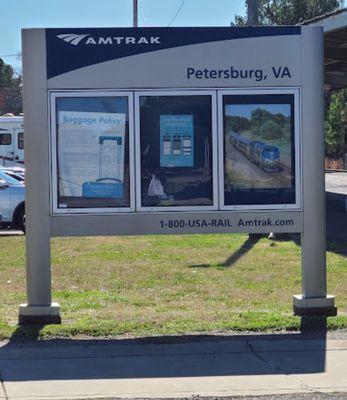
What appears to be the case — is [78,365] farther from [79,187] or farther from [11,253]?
[11,253]

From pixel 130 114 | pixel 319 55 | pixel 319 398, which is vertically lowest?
pixel 319 398

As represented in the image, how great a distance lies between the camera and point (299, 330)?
830 cm

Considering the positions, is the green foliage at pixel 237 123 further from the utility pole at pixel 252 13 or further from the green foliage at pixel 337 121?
the green foliage at pixel 337 121

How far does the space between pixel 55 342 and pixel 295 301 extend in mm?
2839

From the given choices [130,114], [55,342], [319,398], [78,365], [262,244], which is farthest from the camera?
[262,244]

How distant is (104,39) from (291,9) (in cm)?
5815

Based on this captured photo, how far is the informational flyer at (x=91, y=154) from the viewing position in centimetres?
858

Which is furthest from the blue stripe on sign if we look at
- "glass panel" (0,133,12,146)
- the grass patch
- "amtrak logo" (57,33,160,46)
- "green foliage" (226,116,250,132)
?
"glass panel" (0,133,12,146)

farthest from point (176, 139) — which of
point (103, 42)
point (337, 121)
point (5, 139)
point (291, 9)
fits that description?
point (291, 9)

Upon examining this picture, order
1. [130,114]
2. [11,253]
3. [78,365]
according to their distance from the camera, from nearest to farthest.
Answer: [78,365], [130,114], [11,253]

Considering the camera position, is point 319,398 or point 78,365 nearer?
point 319,398

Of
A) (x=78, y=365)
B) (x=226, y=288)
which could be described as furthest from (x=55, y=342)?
(x=226, y=288)

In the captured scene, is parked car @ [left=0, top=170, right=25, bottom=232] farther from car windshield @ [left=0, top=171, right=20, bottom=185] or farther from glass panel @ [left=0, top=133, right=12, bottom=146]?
glass panel @ [left=0, top=133, right=12, bottom=146]

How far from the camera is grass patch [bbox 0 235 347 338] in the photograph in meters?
8.46
